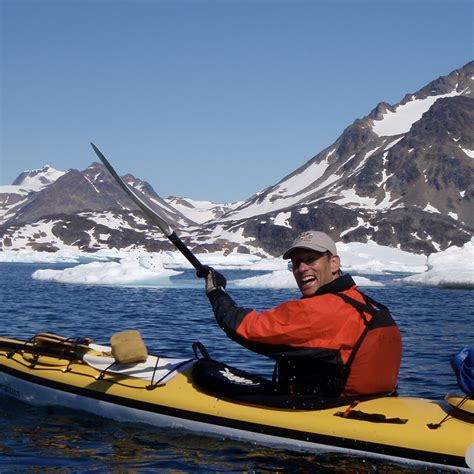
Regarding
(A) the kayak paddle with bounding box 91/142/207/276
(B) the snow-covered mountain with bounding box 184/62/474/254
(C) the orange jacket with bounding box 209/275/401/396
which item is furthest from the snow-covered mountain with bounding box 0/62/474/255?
(C) the orange jacket with bounding box 209/275/401/396

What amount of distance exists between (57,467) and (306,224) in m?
150

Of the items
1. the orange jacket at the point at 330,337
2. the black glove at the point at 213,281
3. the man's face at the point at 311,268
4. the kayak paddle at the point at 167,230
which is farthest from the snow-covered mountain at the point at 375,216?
the man's face at the point at 311,268

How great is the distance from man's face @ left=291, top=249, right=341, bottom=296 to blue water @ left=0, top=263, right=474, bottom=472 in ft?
4.95

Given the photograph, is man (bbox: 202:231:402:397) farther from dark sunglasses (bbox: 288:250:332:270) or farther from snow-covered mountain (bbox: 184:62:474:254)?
snow-covered mountain (bbox: 184:62:474:254)

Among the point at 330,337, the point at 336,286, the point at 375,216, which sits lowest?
the point at 330,337

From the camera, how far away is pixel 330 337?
241 inches

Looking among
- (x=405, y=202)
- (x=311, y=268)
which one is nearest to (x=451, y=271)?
(x=311, y=268)

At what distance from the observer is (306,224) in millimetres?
155000

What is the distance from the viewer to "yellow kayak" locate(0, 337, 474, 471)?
6098mm

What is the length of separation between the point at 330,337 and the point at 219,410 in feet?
4.98

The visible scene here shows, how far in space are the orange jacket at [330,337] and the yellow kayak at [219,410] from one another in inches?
10.2

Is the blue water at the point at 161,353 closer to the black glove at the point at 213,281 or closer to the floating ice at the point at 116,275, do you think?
the black glove at the point at 213,281

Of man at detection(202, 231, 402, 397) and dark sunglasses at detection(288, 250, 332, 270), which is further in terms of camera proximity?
dark sunglasses at detection(288, 250, 332, 270)

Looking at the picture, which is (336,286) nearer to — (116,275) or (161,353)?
(161,353)
